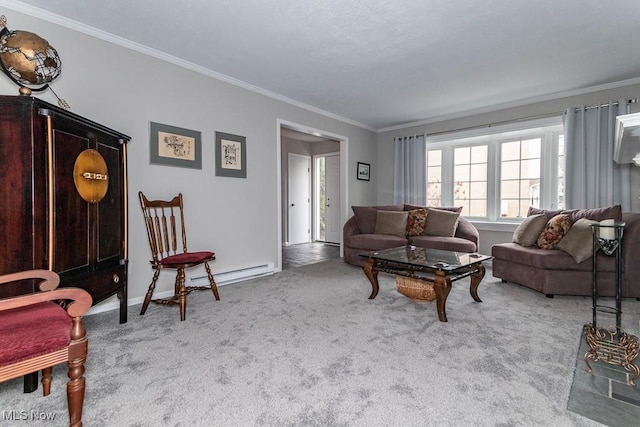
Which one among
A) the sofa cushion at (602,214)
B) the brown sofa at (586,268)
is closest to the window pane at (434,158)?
the sofa cushion at (602,214)

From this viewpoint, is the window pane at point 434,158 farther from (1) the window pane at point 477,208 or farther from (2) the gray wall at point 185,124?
(2) the gray wall at point 185,124

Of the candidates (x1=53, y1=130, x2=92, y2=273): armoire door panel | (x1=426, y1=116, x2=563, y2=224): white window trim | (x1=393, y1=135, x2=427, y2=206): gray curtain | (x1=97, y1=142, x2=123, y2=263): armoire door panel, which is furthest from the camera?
(x1=393, y1=135, x2=427, y2=206): gray curtain

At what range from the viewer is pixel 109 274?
2021 mm

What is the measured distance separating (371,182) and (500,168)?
2177 mm

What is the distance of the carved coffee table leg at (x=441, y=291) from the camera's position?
2.28 metres

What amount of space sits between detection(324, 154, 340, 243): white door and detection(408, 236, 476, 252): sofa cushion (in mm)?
2754

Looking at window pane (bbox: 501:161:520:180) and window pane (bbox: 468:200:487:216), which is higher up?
window pane (bbox: 501:161:520:180)

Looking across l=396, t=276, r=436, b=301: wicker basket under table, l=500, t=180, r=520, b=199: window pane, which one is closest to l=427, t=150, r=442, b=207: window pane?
l=500, t=180, r=520, b=199: window pane

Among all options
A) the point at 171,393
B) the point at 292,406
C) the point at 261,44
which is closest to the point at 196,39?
the point at 261,44

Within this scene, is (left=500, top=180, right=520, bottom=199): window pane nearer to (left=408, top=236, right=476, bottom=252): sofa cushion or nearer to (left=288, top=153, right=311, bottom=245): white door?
(left=408, top=236, right=476, bottom=252): sofa cushion

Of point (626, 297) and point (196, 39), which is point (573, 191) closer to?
point (626, 297)

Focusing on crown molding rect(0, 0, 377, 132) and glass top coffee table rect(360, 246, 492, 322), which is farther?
glass top coffee table rect(360, 246, 492, 322)

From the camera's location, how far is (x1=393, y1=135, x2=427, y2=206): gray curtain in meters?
5.14

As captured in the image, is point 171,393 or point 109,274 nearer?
point 171,393
